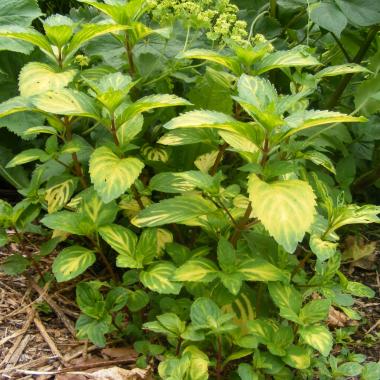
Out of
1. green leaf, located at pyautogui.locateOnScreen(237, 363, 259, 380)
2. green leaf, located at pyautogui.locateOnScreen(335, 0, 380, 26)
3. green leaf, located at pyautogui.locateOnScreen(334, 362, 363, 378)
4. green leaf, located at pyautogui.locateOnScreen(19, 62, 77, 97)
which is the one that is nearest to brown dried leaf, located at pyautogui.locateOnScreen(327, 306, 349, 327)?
green leaf, located at pyautogui.locateOnScreen(334, 362, 363, 378)

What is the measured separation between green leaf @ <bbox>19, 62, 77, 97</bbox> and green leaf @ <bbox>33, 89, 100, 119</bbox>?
86mm

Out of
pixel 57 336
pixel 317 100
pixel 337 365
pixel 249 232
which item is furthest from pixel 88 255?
pixel 317 100

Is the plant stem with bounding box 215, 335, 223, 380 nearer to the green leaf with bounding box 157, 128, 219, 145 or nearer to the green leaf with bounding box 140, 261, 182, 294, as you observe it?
the green leaf with bounding box 140, 261, 182, 294

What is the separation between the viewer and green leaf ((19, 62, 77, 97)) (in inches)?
56.2

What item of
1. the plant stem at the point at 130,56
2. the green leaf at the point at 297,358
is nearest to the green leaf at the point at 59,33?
the plant stem at the point at 130,56

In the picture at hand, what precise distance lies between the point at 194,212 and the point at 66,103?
40 cm

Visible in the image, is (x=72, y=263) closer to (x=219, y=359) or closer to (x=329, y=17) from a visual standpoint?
(x=219, y=359)

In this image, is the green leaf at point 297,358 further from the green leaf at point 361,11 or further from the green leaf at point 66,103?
the green leaf at point 361,11

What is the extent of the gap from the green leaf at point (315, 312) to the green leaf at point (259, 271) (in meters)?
0.09

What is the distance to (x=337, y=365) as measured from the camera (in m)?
1.52

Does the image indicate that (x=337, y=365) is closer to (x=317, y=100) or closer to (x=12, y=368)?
(x=12, y=368)

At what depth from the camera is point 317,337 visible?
4.17 ft

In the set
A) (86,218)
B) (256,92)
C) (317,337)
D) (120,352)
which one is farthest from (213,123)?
(120,352)

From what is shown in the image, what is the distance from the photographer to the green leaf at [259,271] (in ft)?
4.20
